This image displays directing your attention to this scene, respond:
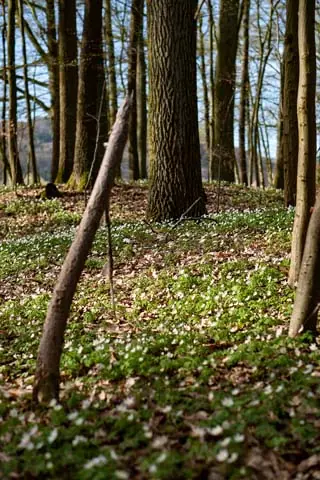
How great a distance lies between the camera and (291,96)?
33.7ft

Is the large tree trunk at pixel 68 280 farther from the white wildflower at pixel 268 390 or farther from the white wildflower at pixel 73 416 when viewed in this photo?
the white wildflower at pixel 268 390

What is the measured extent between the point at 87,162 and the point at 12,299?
27.4 feet

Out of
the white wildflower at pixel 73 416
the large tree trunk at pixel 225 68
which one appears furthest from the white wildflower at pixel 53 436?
the large tree trunk at pixel 225 68

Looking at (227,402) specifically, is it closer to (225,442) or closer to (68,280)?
(225,442)

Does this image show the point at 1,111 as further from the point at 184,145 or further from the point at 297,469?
the point at 297,469

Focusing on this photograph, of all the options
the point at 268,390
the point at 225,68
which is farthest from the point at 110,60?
the point at 268,390

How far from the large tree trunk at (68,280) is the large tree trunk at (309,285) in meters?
2.08

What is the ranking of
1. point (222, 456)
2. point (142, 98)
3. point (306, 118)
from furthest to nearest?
point (142, 98)
point (306, 118)
point (222, 456)

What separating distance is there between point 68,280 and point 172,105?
7532 mm

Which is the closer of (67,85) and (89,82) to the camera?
(89,82)

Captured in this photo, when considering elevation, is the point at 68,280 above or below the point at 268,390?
above

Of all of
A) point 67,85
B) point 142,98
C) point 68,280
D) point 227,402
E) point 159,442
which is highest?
point 142,98

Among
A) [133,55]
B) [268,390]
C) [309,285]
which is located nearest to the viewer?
[268,390]

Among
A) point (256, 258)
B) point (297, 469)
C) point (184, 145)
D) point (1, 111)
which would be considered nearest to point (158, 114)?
point (184, 145)
